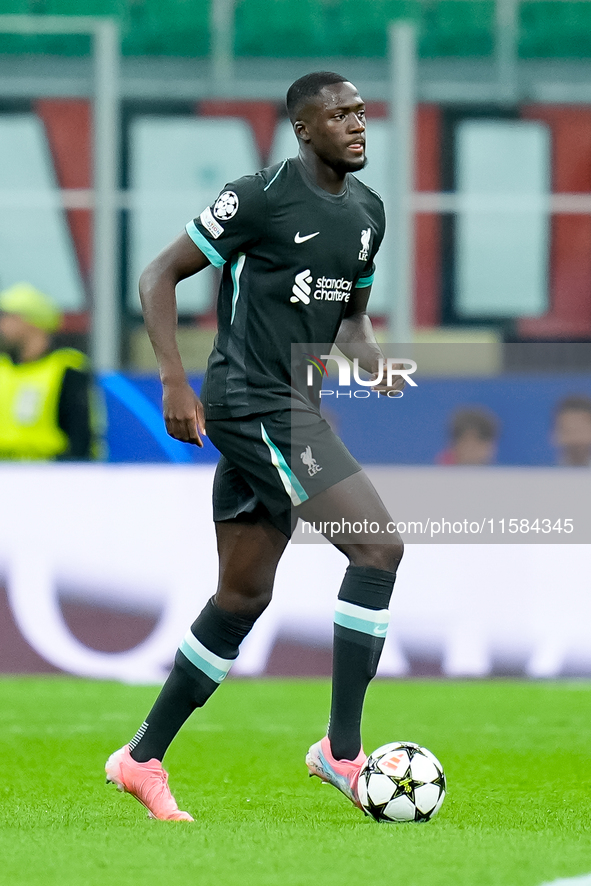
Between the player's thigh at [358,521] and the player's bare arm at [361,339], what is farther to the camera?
the player's bare arm at [361,339]

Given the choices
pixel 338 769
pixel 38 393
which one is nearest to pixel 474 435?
pixel 38 393

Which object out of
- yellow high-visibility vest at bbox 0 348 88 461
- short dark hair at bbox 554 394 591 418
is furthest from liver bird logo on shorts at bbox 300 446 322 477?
short dark hair at bbox 554 394 591 418

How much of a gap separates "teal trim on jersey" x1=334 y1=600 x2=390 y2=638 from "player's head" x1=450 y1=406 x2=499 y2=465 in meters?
5.41

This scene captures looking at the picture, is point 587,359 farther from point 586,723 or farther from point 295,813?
point 295,813

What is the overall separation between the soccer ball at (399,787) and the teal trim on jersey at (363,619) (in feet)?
1.05

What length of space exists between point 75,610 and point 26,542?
43 centimetres

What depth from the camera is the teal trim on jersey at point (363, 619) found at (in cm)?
395

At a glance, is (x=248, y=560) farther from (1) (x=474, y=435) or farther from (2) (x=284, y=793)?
(1) (x=474, y=435)

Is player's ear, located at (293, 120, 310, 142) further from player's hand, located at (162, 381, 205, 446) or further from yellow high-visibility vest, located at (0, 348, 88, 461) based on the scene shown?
yellow high-visibility vest, located at (0, 348, 88, 461)

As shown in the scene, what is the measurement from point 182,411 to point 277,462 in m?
0.30

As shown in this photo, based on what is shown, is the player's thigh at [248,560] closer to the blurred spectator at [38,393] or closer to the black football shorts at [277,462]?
the black football shorts at [277,462]

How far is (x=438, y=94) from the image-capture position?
11.0 m

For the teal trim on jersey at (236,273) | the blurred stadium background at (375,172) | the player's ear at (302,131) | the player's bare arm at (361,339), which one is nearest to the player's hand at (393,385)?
the player's bare arm at (361,339)

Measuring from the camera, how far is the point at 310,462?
12.8 feet
